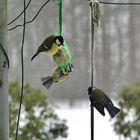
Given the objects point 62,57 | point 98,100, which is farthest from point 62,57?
point 98,100

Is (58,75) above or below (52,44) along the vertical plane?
below

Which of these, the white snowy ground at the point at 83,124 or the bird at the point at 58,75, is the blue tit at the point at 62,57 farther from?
the white snowy ground at the point at 83,124

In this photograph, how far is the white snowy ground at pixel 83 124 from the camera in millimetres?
7773

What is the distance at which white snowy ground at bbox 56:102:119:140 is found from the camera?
25.5ft

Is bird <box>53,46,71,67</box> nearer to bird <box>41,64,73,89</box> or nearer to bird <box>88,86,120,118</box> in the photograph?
bird <box>41,64,73,89</box>

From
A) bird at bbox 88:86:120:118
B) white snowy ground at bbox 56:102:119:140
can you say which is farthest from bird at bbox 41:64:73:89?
white snowy ground at bbox 56:102:119:140

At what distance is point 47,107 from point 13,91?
1.31ft

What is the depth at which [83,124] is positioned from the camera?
31.0 feet

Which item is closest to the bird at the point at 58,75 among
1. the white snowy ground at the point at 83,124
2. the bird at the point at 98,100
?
the bird at the point at 98,100

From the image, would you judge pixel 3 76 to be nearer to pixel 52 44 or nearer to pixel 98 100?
pixel 52 44

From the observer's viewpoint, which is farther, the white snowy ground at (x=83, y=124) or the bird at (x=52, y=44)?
the white snowy ground at (x=83, y=124)

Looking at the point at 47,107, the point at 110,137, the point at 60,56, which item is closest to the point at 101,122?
the point at 110,137

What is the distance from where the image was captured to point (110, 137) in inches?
294

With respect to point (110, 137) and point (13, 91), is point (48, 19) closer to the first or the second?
point (110, 137)
